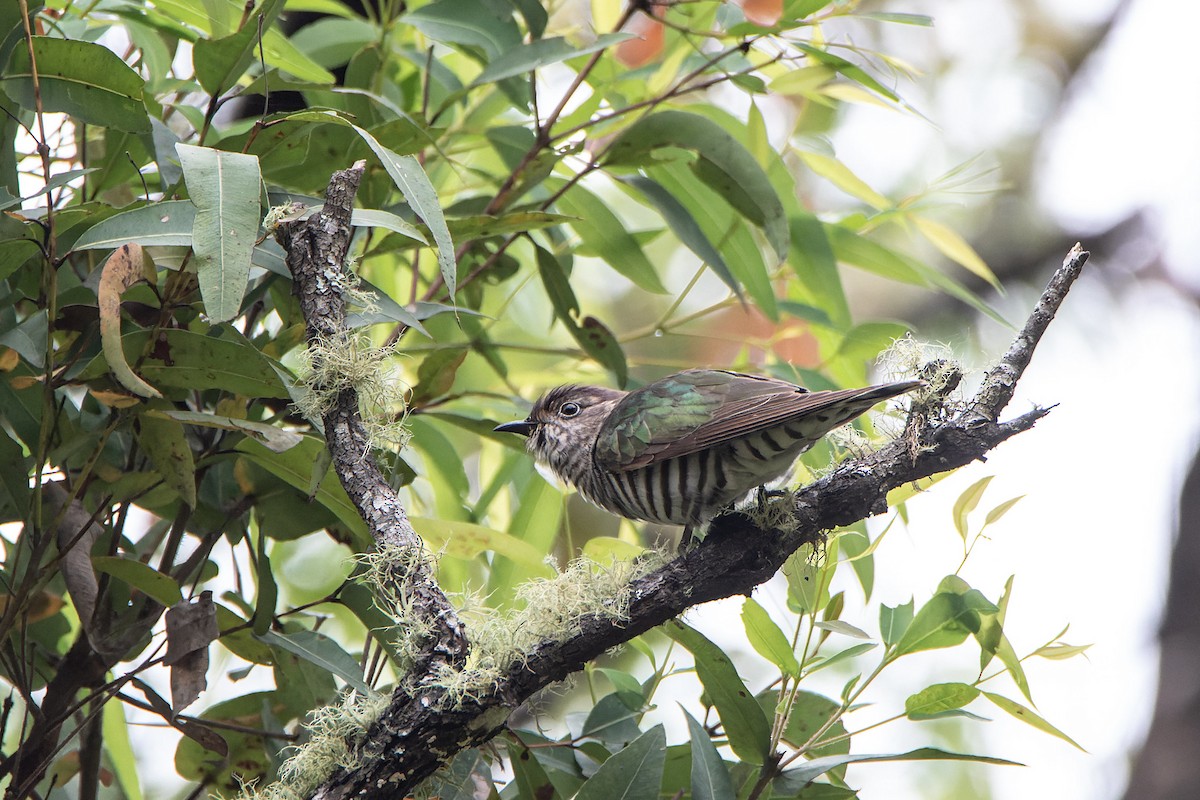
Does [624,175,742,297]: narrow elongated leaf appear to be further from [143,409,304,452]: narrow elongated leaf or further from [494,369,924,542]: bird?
[143,409,304,452]: narrow elongated leaf

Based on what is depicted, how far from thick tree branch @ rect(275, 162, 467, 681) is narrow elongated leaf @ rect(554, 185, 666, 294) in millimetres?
1062

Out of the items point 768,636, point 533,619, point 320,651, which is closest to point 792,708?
point 768,636

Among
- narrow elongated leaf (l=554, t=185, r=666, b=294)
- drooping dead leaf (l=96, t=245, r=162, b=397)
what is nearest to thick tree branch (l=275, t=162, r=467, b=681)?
drooping dead leaf (l=96, t=245, r=162, b=397)

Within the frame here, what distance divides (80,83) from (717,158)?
4.31 ft

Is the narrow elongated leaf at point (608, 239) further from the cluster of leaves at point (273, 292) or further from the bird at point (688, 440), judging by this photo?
the bird at point (688, 440)

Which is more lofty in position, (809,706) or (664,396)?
(664,396)

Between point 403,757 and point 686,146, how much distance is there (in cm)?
149

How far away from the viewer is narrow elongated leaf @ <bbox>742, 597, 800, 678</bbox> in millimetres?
2137

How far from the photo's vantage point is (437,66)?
2.78 metres

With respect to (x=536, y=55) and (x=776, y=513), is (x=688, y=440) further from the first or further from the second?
(x=536, y=55)

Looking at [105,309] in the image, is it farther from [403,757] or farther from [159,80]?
[159,80]

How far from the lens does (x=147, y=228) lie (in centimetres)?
174

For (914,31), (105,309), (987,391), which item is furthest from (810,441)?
(914,31)

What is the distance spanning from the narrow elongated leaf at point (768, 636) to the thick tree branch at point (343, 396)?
736mm
